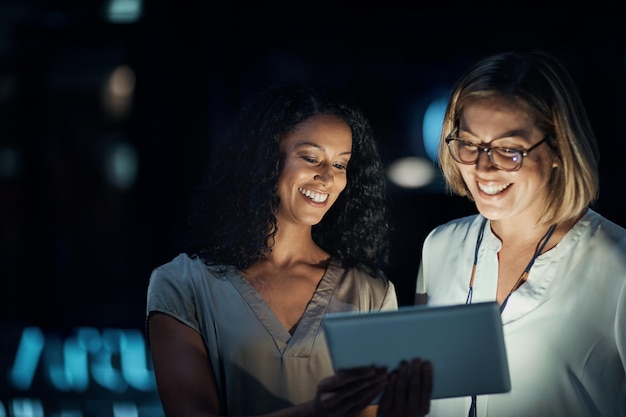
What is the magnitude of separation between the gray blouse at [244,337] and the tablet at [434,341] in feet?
1.31

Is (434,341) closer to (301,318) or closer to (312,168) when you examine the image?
(301,318)

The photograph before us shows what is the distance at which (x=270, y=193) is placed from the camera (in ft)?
7.71

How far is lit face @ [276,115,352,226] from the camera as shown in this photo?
231cm

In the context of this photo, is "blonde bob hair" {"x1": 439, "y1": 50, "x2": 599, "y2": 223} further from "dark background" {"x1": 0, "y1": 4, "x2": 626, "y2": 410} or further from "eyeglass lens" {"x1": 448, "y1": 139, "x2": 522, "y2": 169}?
"dark background" {"x1": 0, "y1": 4, "x2": 626, "y2": 410}

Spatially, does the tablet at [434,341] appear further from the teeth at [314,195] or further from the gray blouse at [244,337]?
the teeth at [314,195]

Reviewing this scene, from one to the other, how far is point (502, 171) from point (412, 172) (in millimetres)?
2482

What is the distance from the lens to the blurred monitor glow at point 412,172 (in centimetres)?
457

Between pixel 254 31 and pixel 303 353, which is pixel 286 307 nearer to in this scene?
pixel 303 353

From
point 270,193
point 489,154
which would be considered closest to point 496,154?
point 489,154

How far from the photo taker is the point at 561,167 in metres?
2.14

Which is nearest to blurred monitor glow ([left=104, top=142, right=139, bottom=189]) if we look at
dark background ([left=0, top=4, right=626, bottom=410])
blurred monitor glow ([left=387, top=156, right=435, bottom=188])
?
dark background ([left=0, top=4, right=626, bottom=410])

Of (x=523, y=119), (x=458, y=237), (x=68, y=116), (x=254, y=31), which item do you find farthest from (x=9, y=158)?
(x=523, y=119)

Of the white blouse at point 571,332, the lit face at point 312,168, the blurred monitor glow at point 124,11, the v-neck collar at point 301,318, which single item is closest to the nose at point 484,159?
the white blouse at point 571,332

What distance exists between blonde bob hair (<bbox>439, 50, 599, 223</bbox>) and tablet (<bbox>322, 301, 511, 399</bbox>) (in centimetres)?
51
